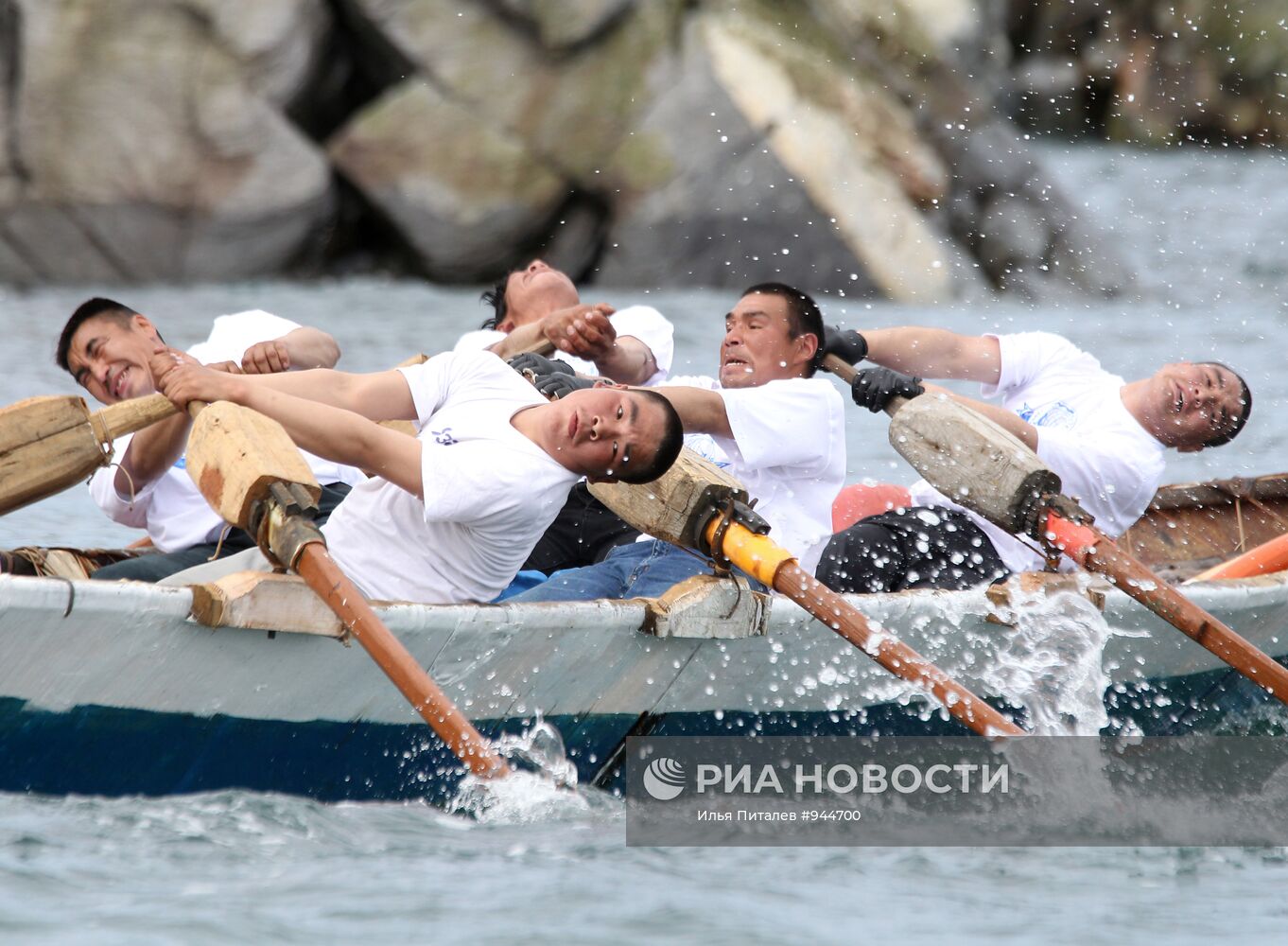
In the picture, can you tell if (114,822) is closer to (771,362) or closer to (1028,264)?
(771,362)

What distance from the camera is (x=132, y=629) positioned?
3.56 metres

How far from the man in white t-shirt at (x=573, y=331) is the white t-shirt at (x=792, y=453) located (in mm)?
629

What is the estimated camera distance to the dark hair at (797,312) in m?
5.19

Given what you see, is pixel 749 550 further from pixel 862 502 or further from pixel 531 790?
pixel 862 502

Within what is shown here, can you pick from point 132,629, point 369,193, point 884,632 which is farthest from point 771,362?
point 369,193

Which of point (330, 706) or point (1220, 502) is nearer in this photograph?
point (330, 706)

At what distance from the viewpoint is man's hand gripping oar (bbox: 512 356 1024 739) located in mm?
4008

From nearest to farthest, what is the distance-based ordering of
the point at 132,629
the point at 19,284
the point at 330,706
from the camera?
the point at 132,629
the point at 330,706
the point at 19,284

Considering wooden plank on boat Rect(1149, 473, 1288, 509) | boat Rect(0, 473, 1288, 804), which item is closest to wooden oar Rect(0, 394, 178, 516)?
boat Rect(0, 473, 1288, 804)

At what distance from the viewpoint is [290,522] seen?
3592mm

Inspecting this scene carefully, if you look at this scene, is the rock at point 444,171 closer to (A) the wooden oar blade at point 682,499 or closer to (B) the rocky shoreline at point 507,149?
(B) the rocky shoreline at point 507,149

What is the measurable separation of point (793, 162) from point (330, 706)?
368 inches

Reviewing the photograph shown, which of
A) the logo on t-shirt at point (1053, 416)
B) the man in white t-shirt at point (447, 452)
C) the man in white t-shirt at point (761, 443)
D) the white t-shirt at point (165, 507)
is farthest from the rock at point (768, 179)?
the man in white t-shirt at point (447, 452)

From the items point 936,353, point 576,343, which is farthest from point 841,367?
point 576,343
